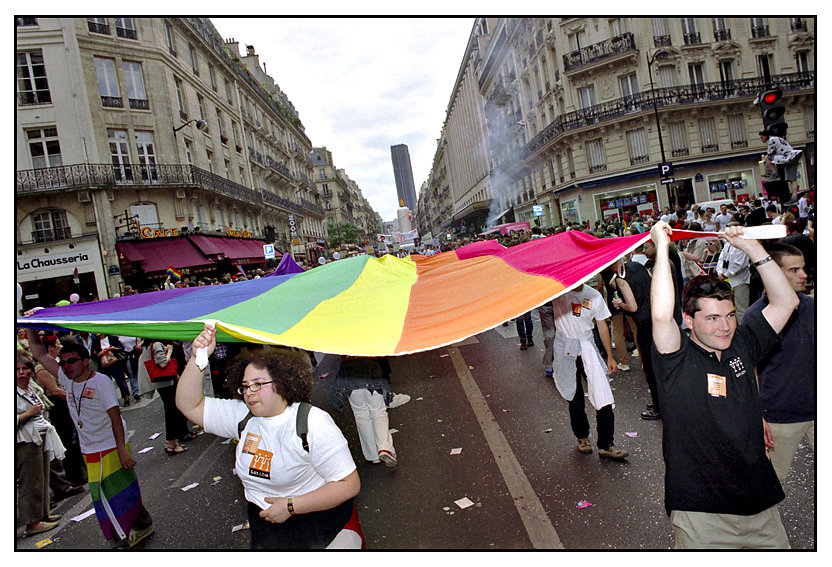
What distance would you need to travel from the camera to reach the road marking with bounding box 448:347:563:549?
3.51 meters

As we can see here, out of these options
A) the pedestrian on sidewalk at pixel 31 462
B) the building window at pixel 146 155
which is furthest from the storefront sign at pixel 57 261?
the pedestrian on sidewalk at pixel 31 462

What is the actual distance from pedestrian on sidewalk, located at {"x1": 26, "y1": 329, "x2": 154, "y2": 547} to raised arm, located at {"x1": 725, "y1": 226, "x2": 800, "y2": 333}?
4712mm

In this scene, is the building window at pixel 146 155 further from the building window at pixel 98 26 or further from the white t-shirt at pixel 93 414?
the white t-shirt at pixel 93 414

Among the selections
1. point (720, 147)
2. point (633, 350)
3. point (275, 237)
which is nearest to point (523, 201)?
point (720, 147)

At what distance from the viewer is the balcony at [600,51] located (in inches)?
1107

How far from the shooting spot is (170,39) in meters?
25.2

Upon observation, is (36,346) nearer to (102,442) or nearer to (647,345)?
(102,442)

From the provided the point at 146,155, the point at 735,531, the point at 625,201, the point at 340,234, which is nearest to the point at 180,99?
the point at 146,155

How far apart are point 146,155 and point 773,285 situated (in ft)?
88.1

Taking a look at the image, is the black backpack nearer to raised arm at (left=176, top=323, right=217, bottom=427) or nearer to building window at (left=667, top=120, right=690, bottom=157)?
raised arm at (left=176, top=323, right=217, bottom=427)

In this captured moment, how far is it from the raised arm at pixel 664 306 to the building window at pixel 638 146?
101 ft

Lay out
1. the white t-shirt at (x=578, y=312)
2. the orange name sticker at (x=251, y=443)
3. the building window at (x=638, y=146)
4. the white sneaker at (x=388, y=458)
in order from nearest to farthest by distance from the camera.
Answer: the orange name sticker at (x=251, y=443), the white t-shirt at (x=578, y=312), the white sneaker at (x=388, y=458), the building window at (x=638, y=146)

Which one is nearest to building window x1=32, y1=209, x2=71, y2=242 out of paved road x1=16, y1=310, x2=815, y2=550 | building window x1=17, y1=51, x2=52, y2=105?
building window x1=17, y1=51, x2=52, y2=105

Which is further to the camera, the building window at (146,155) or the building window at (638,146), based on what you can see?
the building window at (638,146)
